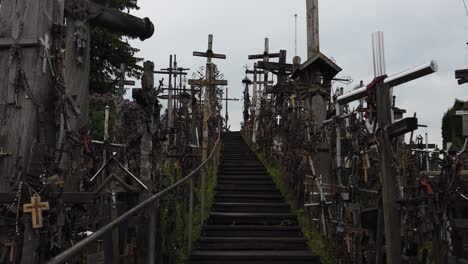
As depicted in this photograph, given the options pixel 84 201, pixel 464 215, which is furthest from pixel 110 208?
pixel 464 215

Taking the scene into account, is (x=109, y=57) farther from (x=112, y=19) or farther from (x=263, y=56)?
(x=112, y=19)

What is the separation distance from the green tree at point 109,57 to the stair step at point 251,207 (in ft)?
35.0

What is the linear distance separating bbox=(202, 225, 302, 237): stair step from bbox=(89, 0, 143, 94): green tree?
38.1 feet

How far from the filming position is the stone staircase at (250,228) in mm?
6121

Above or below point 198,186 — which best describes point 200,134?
above

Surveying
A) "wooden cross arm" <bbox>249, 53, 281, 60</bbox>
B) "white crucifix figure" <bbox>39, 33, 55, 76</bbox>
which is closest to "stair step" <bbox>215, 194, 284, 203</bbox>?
"white crucifix figure" <bbox>39, 33, 55, 76</bbox>

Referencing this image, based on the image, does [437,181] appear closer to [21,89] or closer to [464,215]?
[464,215]

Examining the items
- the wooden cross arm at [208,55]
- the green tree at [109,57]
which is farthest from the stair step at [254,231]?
the green tree at [109,57]

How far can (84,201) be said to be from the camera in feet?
9.41

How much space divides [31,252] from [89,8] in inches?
68.2

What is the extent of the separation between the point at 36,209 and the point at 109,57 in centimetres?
1699

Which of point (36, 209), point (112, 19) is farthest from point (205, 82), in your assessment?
point (36, 209)

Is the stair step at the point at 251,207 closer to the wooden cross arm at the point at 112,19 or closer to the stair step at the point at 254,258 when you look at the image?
the stair step at the point at 254,258

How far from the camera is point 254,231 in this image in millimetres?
7246
